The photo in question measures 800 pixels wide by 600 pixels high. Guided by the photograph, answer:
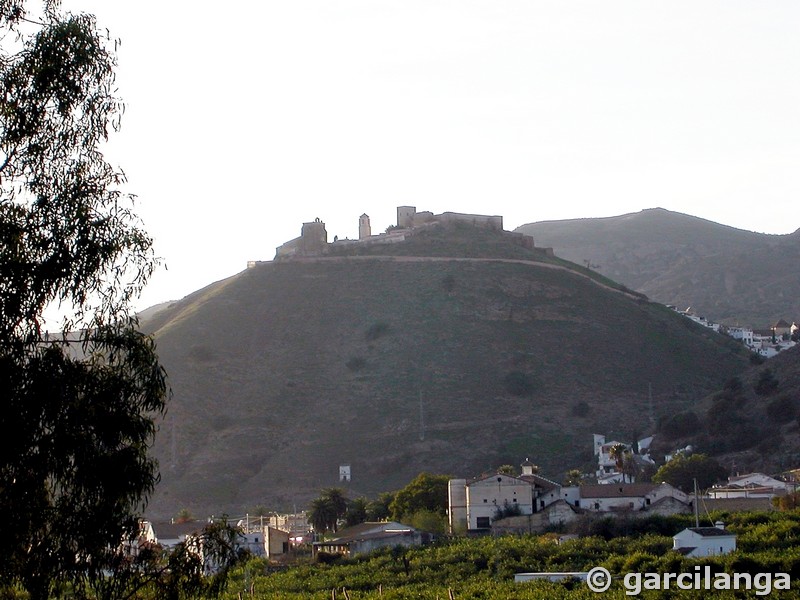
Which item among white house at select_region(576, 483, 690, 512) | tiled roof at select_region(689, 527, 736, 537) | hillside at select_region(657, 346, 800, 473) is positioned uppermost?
hillside at select_region(657, 346, 800, 473)

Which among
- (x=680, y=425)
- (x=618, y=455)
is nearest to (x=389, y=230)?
(x=680, y=425)

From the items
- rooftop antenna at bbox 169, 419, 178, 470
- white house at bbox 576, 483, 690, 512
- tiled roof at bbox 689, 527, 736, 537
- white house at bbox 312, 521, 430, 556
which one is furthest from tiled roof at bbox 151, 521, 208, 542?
rooftop antenna at bbox 169, 419, 178, 470

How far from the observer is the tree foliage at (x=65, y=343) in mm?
10781

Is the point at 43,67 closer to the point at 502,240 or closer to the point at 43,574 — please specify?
the point at 43,574

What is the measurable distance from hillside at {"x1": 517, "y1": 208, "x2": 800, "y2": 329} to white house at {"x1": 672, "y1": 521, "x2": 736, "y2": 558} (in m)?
76.8

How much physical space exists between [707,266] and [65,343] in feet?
486

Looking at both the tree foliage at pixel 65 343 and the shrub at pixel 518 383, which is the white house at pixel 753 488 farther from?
the tree foliage at pixel 65 343

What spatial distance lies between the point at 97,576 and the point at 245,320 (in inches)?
2989

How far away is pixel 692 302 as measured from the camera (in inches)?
5556

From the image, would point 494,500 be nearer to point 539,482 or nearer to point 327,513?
point 539,482

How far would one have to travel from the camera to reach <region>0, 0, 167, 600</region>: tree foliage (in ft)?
35.4

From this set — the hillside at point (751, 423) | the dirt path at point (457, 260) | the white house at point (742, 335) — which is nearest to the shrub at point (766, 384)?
the hillside at point (751, 423)

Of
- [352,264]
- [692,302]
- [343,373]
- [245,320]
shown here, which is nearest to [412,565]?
[343,373]

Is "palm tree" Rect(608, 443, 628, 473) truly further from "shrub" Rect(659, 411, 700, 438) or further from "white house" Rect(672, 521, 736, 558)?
"white house" Rect(672, 521, 736, 558)
